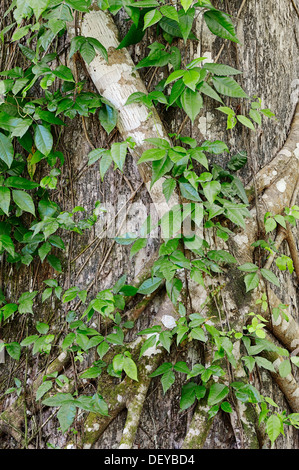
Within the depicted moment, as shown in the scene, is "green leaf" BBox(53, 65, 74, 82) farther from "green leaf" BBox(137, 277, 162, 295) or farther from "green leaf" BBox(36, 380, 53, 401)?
"green leaf" BBox(36, 380, 53, 401)

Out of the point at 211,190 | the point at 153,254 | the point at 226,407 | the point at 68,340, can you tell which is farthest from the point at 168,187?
the point at 226,407

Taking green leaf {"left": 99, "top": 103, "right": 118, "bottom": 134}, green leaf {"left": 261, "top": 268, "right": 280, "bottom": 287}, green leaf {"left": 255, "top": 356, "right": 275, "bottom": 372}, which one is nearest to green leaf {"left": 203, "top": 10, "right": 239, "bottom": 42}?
green leaf {"left": 99, "top": 103, "right": 118, "bottom": 134}

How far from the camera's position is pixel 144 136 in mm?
1616

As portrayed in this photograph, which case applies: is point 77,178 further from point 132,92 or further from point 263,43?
point 263,43

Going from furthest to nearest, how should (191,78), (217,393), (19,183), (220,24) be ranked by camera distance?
(19,183)
(220,24)
(217,393)
(191,78)

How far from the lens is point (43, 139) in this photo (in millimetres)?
1631

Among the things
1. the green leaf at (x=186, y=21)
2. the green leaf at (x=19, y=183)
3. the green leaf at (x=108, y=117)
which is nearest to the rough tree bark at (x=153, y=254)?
the green leaf at (x=108, y=117)

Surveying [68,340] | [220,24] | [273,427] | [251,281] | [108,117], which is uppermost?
[220,24]

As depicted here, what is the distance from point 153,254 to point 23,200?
1.80 feet

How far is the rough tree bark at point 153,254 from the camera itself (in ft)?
5.03

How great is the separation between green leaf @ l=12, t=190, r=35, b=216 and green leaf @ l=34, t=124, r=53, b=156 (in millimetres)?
191

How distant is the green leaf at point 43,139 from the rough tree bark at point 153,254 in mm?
178

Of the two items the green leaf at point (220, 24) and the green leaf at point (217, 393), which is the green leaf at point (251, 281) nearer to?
the green leaf at point (217, 393)

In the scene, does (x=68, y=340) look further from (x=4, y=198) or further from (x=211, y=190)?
(x=211, y=190)
